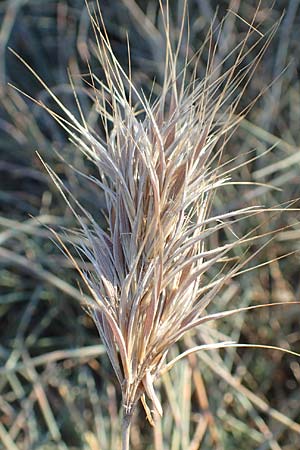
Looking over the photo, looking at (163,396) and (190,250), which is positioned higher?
(190,250)

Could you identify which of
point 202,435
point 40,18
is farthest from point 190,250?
point 40,18

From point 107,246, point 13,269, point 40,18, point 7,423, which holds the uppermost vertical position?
point 40,18

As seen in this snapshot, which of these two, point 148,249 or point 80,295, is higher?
point 148,249

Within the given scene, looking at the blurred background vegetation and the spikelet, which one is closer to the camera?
the spikelet

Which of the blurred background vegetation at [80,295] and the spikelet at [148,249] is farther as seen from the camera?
the blurred background vegetation at [80,295]

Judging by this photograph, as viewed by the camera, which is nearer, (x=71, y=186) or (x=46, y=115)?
(x=71, y=186)

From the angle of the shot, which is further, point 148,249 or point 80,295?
point 80,295

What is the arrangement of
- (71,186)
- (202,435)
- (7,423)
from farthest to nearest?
(71,186)
(7,423)
(202,435)

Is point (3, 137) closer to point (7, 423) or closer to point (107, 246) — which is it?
point (7, 423)
